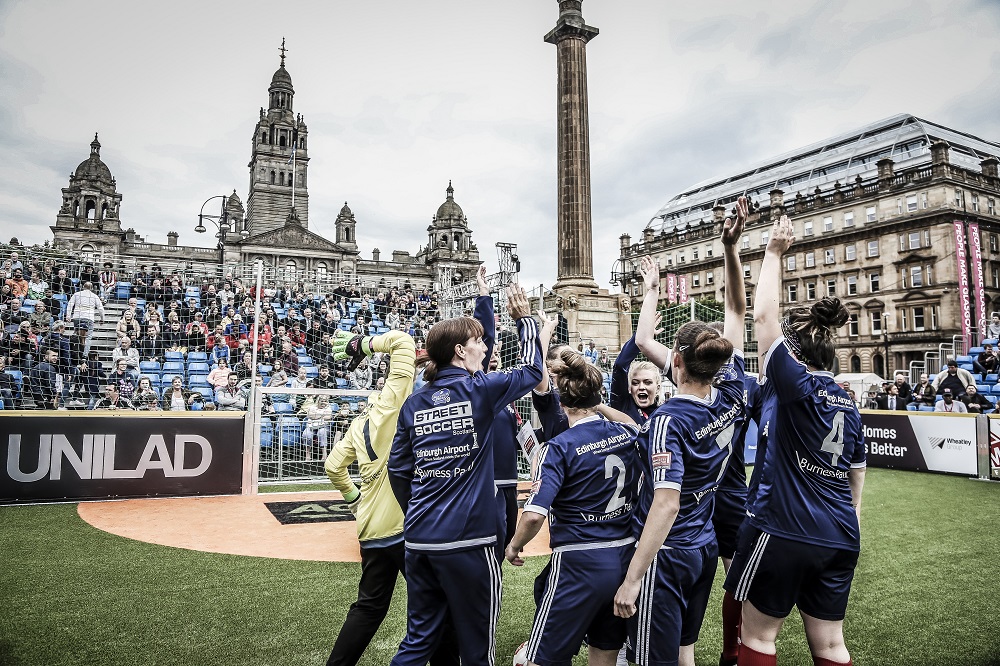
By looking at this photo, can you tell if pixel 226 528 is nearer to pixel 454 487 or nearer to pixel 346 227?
pixel 454 487

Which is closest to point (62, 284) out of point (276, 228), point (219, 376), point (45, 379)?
point (45, 379)

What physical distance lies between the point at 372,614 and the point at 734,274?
9.43ft

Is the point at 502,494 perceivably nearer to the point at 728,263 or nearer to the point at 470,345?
the point at 470,345

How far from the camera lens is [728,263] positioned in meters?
3.66

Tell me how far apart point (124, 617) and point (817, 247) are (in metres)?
65.8

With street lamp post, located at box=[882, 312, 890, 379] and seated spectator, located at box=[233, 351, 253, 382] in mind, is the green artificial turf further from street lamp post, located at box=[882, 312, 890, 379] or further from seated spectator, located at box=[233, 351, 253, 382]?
street lamp post, located at box=[882, 312, 890, 379]

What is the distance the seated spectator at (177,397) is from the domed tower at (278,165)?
76.7 meters

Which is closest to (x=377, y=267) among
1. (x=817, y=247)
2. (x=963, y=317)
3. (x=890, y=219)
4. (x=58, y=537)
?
(x=817, y=247)

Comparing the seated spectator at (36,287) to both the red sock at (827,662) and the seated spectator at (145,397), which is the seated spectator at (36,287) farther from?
the red sock at (827,662)

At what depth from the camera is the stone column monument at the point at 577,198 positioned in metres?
27.2

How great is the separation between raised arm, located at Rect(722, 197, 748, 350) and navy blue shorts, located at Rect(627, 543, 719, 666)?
1.23m

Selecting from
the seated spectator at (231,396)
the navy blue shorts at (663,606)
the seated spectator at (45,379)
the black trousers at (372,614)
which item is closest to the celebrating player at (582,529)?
the navy blue shorts at (663,606)

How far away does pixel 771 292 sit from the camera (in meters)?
3.49

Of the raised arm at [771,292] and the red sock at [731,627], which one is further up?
the raised arm at [771,292]
